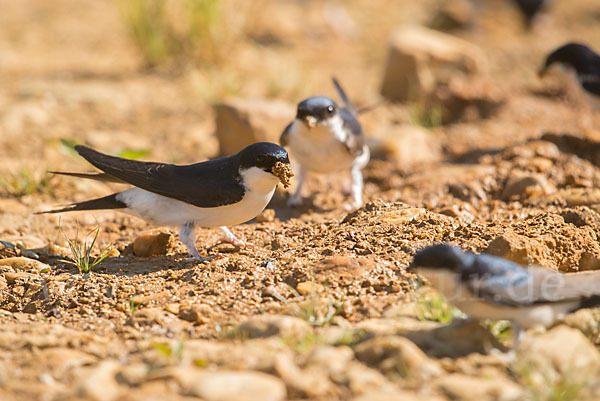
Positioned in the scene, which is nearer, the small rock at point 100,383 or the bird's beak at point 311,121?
the small rock at point 100,383

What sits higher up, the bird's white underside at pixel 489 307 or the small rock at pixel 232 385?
the bird's white underside at pixel 489 307

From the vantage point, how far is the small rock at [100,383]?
2.83 meters

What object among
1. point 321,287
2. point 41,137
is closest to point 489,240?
point 321,287

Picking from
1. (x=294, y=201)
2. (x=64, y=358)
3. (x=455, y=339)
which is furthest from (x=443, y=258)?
(x=294, y=201)

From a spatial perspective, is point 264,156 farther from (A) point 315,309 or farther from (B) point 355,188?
(B) point 355,188

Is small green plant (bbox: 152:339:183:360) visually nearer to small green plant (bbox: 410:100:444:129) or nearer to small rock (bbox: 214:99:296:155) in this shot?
small rock (bbox: 214:99:296:155)

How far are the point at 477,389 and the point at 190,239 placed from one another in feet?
7.85

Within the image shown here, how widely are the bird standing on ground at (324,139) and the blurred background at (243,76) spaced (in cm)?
111

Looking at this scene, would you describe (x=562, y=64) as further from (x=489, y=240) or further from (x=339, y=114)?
(x=489, y=240)

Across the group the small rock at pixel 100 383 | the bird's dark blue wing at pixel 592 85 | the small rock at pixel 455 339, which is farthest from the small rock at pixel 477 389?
the bird's dark blue wing at pixel 592 85

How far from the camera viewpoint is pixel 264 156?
4.54 metres

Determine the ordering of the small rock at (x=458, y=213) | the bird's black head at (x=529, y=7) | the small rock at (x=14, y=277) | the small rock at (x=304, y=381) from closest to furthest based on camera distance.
A: the small rock at (x=304, y=381) < the small rock at (x=14, y=277) < the small rock at (x=458, y=213) < the bird's black head at (x=529, y=7)

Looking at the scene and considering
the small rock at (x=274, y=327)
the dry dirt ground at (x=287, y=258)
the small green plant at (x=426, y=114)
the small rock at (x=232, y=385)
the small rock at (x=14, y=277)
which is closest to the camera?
the small rock at (x=232, y=385)

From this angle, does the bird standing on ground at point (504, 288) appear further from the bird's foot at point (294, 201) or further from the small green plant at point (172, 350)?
the bird's foot at point (294, 201)
